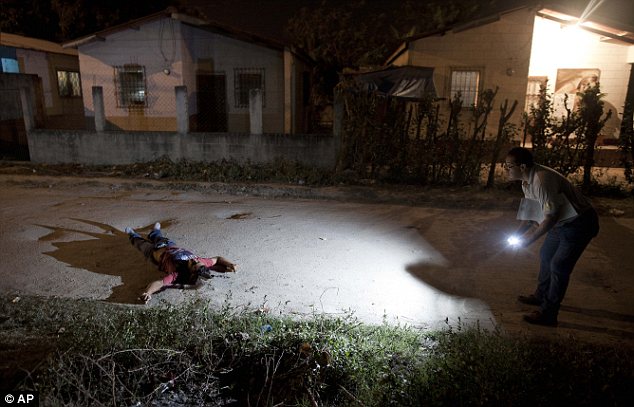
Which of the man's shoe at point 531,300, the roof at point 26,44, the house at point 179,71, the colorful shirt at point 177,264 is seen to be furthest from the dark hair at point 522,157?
the roof at point 26,44

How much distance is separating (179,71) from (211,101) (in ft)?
4.83

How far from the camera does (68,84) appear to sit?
20.3 m

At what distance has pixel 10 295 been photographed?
4.65m

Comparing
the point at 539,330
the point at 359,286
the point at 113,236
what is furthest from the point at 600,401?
the point at 113,236

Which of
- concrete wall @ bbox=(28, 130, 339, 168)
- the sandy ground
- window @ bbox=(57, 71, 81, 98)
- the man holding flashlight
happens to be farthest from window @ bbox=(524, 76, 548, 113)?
window @ bbox=(57, 71, 81, 98)

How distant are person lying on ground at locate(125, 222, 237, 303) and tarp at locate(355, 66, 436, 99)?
700 centimetres

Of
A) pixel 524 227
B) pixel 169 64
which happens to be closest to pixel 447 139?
pixel 524 227

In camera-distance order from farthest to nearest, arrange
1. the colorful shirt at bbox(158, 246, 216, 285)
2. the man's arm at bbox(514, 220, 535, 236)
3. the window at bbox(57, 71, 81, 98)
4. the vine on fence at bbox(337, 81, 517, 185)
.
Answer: the window at bbox(57, 71, 81, 98) → the vine on fence at bbox(337, 81, 517, 185) → the colorful shirt at bbox(158, 246, 216, 285) → the man's arm at bbox(514, 220, 535, 236)

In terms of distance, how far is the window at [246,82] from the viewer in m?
15.1

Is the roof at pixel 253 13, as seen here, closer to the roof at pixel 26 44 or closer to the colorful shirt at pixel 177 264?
the roof at pixel 26 44

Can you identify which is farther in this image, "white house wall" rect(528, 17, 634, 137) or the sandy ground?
"white house wall" rect(528, 17, 634, 137)

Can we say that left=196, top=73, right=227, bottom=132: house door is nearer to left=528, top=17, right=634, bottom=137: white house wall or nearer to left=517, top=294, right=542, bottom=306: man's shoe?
left=528, top=17, right=634, bottom=137: white house wall

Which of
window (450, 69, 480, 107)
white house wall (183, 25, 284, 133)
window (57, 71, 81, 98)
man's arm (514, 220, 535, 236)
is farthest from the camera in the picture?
window (57, 71, 81, 98)

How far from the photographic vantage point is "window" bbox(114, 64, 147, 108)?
15203 mm
